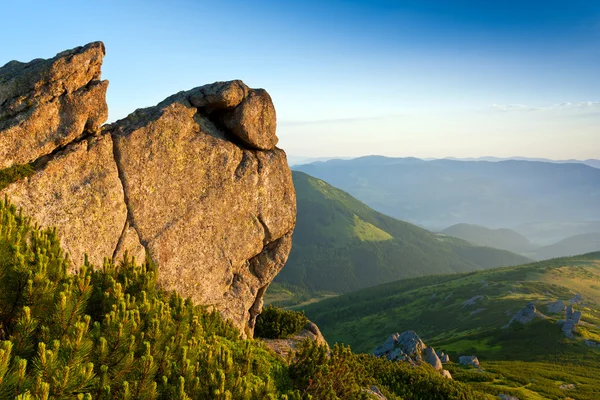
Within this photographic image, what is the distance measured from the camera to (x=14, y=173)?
20.6 m

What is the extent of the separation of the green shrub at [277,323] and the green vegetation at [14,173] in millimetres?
24261

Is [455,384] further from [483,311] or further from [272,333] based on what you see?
[483,311]

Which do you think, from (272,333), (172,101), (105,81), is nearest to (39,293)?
(105,81)

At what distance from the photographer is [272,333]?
3638cm

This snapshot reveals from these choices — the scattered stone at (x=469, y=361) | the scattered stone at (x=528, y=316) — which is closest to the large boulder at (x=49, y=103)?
the scattered stone at (x=469, y=361)

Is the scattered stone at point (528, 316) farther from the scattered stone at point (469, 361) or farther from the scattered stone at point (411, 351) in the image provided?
the scattered stone at point (411, 351)

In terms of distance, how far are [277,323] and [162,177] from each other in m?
19.2

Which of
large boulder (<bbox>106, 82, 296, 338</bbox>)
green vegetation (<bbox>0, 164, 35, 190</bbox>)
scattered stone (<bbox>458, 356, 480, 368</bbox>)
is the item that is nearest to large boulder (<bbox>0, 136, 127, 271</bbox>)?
green vegetation (<bbox>0, 164, 35, 190</bbox>)

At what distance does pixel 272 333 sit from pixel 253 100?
2318 cm

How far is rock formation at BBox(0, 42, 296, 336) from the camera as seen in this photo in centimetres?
2219

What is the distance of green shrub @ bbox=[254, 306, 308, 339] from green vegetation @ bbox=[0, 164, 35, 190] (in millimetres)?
24261

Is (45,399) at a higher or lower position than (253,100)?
lower

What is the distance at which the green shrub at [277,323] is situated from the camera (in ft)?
119

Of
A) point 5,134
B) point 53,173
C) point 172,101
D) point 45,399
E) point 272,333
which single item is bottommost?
point 272,333
